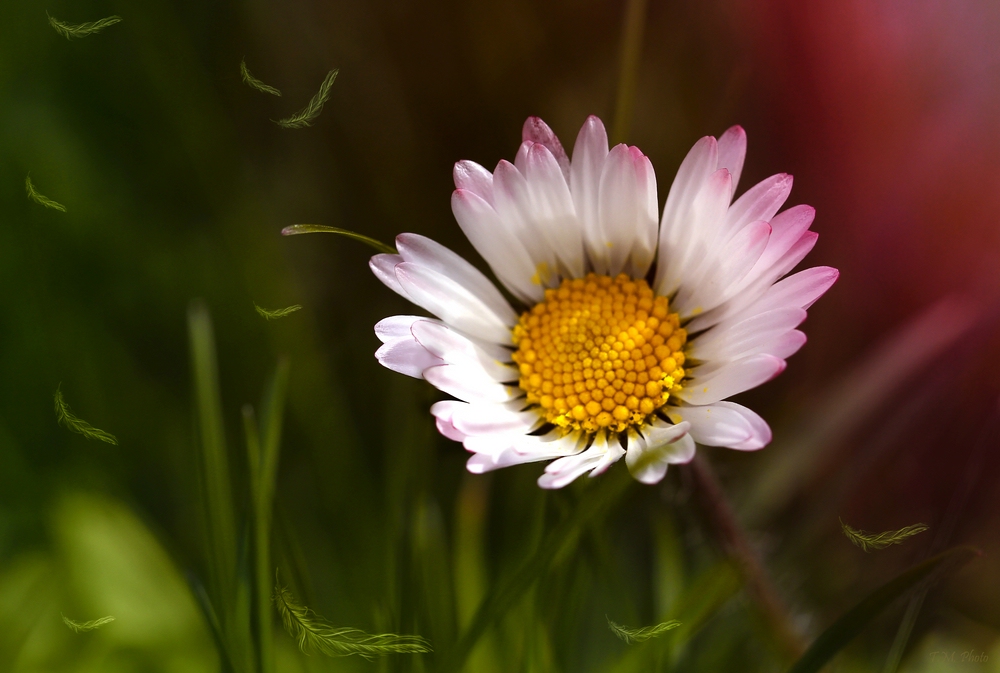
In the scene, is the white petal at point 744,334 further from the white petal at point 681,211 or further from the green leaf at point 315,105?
the green leaf at point 315,105

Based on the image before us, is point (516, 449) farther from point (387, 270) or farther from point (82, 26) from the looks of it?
point (82, 26)

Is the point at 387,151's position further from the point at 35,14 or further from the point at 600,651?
the point at 600,651

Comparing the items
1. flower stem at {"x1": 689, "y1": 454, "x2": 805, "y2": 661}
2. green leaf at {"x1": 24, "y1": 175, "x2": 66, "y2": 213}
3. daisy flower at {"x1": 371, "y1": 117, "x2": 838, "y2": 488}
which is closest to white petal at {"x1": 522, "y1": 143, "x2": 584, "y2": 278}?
daisy flower at {"x1": 371, "y1": 117, "x2": 838, "y2": 488}

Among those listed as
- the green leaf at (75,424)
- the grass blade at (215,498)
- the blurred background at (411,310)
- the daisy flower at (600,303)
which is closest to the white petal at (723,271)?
the daisy flower at (600,303)

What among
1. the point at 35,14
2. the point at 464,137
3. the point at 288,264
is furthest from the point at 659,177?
the point at 35,14

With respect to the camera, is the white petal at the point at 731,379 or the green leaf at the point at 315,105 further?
the green leaf at the point at 315,105

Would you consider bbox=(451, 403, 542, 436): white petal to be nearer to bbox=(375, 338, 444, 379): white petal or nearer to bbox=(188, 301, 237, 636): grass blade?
bbox=(375, 338, 444, 379): white petal
